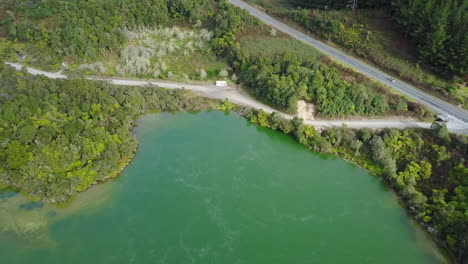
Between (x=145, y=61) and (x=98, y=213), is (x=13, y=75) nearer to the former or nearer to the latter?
(x=145, y=61)

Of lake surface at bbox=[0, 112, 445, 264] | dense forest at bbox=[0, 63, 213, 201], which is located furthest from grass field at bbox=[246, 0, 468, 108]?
dense forest at bbox=[0, 63, 213, 201]

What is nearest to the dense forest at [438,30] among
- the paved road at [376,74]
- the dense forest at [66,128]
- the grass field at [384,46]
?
the grass field at [384,46]

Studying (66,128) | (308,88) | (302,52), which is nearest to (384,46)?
(302,52)

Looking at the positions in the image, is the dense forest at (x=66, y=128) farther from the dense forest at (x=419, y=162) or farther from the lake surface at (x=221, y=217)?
the dense forest at (x=419, y=162)

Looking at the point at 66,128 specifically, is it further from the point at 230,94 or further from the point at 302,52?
the point at 302,52

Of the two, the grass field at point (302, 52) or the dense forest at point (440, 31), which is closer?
the grass field at point (302, 52)

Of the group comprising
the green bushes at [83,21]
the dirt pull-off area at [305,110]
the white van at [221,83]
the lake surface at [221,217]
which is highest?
the green bushes at [83,21]
